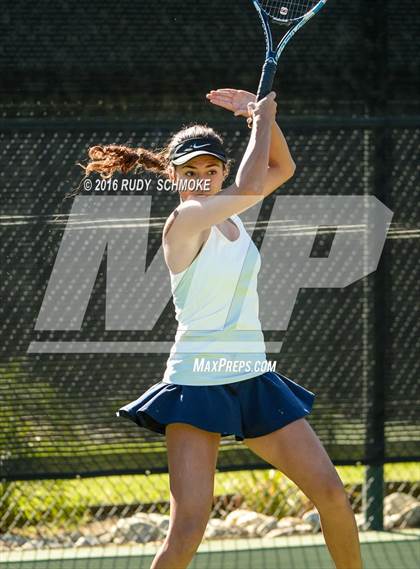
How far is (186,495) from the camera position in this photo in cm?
311

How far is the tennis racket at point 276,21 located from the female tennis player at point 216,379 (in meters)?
0.08

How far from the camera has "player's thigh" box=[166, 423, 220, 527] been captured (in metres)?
3.11

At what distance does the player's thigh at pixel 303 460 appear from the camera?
3229 millimetres

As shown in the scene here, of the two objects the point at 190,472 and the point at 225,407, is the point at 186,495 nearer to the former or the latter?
the point at 190,472

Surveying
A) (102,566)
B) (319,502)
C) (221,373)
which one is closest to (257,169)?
(221,373)

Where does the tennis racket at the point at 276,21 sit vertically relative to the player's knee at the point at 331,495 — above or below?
above

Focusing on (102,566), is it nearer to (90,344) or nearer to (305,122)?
(90,344)

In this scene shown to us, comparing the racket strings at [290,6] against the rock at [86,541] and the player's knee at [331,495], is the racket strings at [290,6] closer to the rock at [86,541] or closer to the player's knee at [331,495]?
the player's knee at [331,495]

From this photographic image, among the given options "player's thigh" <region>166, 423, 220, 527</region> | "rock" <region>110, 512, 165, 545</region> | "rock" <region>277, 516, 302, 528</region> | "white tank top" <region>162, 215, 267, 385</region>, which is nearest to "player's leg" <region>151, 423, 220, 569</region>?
"player's thigh" <region>166, 423, 220, 527</region>

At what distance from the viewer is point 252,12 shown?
16.4 feet

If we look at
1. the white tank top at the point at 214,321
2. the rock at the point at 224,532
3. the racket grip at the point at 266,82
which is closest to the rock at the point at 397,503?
the rock at the point at 224,532

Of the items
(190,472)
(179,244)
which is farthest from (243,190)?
(190,472)

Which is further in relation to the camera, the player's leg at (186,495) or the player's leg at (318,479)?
the player's leg at (318,479)

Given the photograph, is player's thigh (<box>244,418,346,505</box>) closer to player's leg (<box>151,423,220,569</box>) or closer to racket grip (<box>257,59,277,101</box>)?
player's leg (<box>151,423,220,569</box>)
